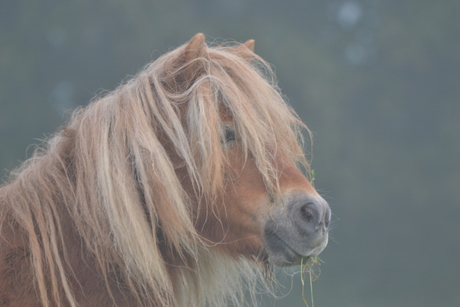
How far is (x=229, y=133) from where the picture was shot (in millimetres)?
1433

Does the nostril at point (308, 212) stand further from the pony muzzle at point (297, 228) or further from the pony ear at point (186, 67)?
the pony ear at point (186, 67)

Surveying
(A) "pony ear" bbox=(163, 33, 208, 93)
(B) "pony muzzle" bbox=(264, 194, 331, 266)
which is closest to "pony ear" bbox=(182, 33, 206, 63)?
(A) "pony ear" bbox=(163, 33, 208, 93)

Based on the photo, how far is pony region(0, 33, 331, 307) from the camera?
1.30 metres

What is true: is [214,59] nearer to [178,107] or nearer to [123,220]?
[178,107]

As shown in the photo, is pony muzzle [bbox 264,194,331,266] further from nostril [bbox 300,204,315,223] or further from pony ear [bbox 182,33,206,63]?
pony ear [bbox 182,33,206,63]

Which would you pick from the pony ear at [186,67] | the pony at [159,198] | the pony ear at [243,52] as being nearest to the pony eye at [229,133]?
the pony at [159,198]

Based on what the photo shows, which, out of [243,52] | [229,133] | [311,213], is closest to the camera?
[311,213]

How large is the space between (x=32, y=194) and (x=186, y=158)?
43 cm

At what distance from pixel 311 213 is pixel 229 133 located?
32 cm

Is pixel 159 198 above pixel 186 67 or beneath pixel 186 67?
beneath

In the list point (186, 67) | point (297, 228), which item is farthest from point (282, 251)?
point (186, 67)

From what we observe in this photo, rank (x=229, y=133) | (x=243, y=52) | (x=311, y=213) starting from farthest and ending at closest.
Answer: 1. (x=243, y=52)
2. (x=229, y=133)
3. (x=311, y=213)

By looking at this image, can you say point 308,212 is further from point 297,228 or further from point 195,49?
point 195,49

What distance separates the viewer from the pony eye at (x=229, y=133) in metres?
1.42
